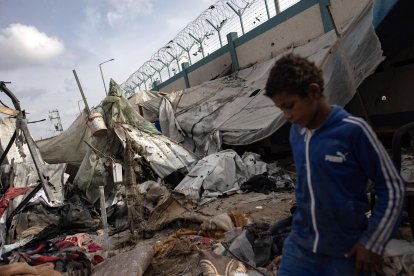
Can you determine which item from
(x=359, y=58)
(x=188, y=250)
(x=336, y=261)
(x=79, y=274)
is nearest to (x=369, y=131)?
(x=336, y=261)

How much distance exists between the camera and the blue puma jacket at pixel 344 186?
4.27 feet

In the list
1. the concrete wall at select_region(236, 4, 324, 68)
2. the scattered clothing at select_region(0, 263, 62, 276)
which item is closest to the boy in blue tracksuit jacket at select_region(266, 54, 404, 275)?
the scattered clothing at select_region(0, 263, 62, 276)

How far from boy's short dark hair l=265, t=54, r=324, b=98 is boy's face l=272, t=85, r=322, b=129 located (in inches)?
0.7

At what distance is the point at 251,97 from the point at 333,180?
8.24m

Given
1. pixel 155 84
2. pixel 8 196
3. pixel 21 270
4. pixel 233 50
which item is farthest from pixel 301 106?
pixel 155 84

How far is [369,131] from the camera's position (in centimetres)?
131

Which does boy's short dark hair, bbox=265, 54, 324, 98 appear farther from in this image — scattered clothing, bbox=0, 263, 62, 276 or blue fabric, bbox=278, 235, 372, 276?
scattered clothing, bbox=0, 263, 62, 276

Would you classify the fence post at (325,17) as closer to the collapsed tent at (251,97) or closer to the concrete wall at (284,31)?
the concrete wall at (284,31)

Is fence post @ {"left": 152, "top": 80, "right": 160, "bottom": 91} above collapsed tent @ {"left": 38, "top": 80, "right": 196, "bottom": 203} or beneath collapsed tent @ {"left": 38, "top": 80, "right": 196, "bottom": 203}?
above

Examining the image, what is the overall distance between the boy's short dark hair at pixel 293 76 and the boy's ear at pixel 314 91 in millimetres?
14

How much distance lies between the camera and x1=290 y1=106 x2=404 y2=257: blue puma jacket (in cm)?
130

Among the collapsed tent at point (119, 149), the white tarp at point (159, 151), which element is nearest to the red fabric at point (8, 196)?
the collapsed tent at point (119, 149)

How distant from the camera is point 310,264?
1474mm

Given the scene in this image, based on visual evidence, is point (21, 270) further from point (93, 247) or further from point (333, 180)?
point (333, 180)
